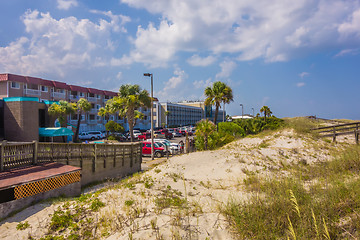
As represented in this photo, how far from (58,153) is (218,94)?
25994 mm

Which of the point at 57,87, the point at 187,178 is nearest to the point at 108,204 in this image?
the point at 187,178

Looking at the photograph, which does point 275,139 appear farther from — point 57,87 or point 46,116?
point 57,87

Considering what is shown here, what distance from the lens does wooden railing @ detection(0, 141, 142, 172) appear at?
9071mm

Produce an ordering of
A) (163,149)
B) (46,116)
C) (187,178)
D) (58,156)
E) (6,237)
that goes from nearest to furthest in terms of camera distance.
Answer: (6,237), (187,178), (58,156), (163,149), (46,116)

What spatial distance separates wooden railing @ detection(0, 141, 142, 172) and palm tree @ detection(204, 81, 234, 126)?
1952 centimetres

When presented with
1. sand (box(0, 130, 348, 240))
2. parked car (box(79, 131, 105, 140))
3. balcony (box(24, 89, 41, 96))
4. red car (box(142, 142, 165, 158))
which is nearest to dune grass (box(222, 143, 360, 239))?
sand (box(0, 130, 348, 240))

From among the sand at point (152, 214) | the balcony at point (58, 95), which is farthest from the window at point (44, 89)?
the sand at point (152, 214)

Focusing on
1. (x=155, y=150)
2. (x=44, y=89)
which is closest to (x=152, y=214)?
(x=155, y=150)

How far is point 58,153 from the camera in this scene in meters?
11.4

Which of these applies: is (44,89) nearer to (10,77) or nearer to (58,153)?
(10,77)

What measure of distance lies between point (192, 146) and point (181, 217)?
18671 millimetres

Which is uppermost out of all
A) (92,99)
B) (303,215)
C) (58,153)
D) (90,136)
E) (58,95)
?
(92,99)

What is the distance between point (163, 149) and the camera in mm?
23203

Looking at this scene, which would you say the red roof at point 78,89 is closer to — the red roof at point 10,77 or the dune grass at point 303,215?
the red roof at point 10,77
